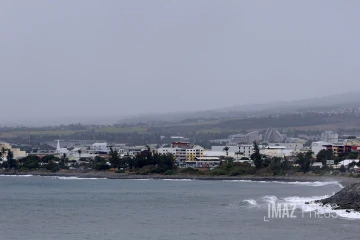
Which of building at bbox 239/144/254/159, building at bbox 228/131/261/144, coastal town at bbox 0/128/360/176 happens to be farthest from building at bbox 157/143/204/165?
building at bbox 228/131/261/144

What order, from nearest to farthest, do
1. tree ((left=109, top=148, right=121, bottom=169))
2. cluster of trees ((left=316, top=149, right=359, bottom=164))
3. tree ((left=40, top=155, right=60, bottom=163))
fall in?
cluster of trees ((left=316, top=149, right=359, bottom=164)) → tree ((left=109, top=148, right=121, bottom=169)) → tree ((left=40, top=155, right=60, bottom=163))

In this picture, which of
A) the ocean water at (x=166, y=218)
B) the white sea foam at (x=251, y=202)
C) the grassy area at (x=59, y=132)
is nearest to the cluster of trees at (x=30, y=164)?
the ocean water at (x=166, y=218)

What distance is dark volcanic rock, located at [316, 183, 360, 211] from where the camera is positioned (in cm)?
3176

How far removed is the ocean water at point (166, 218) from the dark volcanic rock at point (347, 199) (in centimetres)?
78

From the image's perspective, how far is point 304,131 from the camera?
463ft

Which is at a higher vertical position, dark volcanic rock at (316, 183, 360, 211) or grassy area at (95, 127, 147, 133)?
grassy area at (95, 127, 147, 133)

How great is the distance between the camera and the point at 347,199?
32906mm

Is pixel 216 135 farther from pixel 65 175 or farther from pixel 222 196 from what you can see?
pixel 222 196

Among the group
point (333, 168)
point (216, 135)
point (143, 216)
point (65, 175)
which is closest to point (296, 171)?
point (333, 168)

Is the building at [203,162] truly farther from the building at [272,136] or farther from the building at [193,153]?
the building at [272,136]

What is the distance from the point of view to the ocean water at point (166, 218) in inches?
1005

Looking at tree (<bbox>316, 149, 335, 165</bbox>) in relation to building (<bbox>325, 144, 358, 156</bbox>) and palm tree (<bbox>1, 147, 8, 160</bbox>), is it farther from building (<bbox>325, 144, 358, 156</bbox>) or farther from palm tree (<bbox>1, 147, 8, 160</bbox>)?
palm tree (<bbox>1, 147, 8, 160</bbox>)

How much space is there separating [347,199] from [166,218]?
7464 mm

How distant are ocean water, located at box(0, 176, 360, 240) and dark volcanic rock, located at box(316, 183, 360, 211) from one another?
0.78 m
